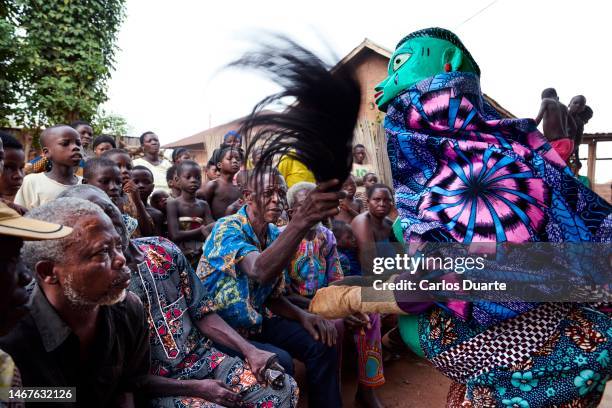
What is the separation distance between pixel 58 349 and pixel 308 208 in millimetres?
1129

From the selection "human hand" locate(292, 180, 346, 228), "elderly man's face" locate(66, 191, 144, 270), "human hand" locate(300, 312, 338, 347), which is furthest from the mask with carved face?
"human hand" locate(300, 312, 338, 347)

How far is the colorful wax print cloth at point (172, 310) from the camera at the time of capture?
96.9 inches

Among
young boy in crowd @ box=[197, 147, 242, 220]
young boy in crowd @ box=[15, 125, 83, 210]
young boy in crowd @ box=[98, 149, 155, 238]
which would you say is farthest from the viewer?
young boy in crowd @ box=[197, 147, 242, 220]

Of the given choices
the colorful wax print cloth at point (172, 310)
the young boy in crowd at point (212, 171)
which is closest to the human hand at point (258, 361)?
the colorful wax print cloth at point (172, 310)

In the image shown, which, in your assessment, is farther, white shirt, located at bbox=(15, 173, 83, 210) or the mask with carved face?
white shirt, located at bbox=(15, 173, 83, 210)

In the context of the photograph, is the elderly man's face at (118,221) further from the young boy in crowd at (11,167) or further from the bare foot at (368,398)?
the bare foot at (368,398)

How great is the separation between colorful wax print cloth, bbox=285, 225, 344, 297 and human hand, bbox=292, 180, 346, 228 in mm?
1616

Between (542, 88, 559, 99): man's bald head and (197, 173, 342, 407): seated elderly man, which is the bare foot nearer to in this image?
(197, 173, 342, 407): seated elderly man

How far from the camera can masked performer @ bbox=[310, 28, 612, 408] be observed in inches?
65.5

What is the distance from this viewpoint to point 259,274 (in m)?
2.53

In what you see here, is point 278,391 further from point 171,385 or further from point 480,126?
point 480,126

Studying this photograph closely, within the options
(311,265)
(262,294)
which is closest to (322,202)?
(262,294)

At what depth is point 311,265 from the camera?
3.71 m

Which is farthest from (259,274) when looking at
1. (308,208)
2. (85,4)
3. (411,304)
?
(85,4)
